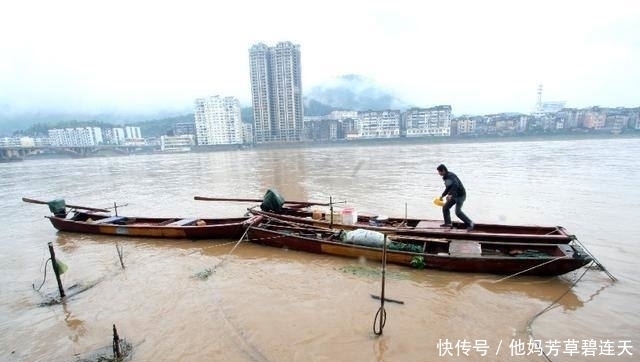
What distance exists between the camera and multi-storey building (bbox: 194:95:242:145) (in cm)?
13625

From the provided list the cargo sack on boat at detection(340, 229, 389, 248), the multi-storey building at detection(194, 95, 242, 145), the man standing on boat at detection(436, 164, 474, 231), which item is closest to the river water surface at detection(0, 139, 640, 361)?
the cargo sack on boat at detection(340, 229, 389, 248)

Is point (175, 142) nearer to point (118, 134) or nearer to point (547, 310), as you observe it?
point (118, 134)

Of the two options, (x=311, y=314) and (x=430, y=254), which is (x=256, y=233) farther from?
(x=430, y=254)

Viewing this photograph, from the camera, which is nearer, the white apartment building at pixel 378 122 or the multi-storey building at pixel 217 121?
the white apartment building at pixel 378 122

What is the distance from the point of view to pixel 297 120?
13150cm

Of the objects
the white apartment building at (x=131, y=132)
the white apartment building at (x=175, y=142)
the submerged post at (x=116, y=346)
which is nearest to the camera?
the submerged post at (x=116, y=346)

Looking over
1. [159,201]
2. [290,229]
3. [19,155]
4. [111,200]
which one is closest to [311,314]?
[290,229]

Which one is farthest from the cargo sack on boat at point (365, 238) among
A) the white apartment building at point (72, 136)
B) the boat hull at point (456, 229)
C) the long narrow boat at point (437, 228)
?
the white apartment building at point (72, 136)

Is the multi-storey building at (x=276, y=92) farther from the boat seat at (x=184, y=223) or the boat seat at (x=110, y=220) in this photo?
the boat seat at (x=184, y=223)

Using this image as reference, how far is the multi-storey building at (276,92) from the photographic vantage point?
130 m

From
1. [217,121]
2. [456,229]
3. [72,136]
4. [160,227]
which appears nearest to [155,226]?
[160,227]

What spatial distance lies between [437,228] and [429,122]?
385 feet

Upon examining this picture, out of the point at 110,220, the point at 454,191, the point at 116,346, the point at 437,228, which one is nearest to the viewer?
the point at 116,346

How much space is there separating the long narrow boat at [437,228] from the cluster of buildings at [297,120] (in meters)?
100
